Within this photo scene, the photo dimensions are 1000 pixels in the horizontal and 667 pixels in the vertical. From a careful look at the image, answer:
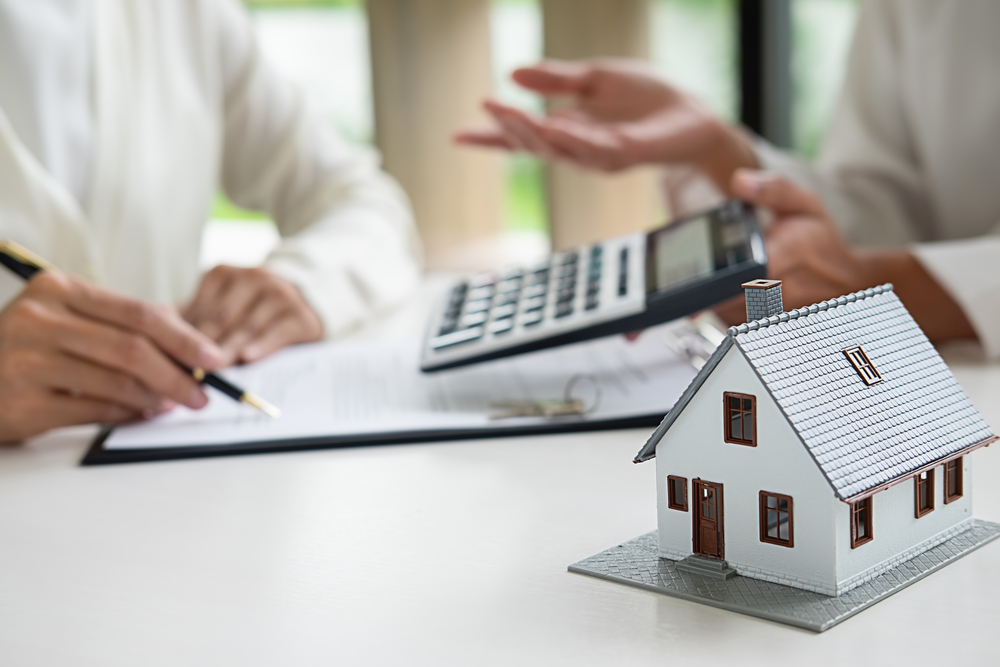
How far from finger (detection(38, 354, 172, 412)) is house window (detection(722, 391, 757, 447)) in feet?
1.42

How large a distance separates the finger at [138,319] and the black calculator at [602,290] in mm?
152

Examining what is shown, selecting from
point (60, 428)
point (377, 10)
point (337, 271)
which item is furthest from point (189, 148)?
point (377, 10)

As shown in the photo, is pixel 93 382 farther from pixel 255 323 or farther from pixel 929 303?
pixel 929 303

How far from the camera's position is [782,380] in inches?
12.8

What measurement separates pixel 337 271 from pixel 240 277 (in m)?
0.10

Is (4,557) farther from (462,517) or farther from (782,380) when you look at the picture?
(782,380)

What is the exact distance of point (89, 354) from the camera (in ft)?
2.00

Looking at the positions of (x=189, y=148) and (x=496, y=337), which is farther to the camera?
(x=189, y=148)

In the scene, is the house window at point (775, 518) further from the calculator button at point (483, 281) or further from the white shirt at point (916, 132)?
the white shirt at point (916, 132)

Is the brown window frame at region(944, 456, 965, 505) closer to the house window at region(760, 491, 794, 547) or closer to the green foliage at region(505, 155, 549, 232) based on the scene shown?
the house window at region(760, 491, 794, 547)

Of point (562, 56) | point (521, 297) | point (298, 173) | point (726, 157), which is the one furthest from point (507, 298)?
point (562, 56)

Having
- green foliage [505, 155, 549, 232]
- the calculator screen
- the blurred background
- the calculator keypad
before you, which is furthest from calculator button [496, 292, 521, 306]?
green foliage [505, 155, 549, 232]

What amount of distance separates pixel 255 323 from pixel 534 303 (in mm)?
282

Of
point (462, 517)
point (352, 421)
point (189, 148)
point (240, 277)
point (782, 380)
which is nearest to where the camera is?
point (782, 380)
